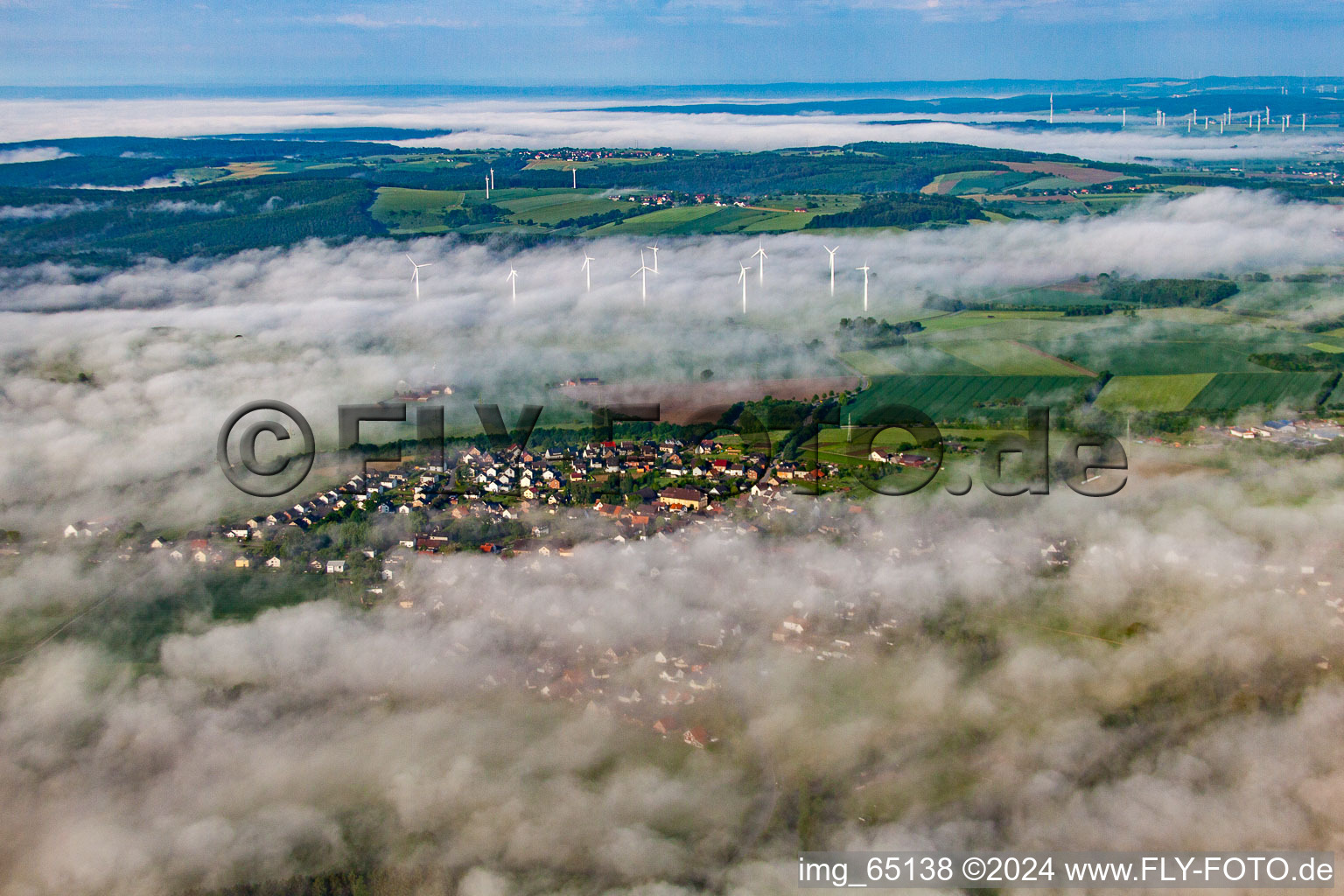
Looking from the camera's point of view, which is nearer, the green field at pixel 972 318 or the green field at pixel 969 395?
the green field at pixel 969 395

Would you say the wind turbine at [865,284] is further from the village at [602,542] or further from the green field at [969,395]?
the village at [602,542]

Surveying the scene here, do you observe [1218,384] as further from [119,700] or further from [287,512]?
[119,700]

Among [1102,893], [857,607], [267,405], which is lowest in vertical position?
[1102,893]

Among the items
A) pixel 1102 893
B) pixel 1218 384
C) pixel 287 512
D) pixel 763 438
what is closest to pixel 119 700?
pixel 287 512

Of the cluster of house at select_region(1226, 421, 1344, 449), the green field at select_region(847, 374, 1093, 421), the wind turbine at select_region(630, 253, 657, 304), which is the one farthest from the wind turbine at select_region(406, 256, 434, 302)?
the cluster of house at select_region(1226, 421, 1344, 449)

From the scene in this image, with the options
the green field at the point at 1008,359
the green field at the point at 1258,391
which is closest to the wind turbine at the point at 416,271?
the green field at the point at 1008,359

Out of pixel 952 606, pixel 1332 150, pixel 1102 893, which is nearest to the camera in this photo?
pixel 1102 893
